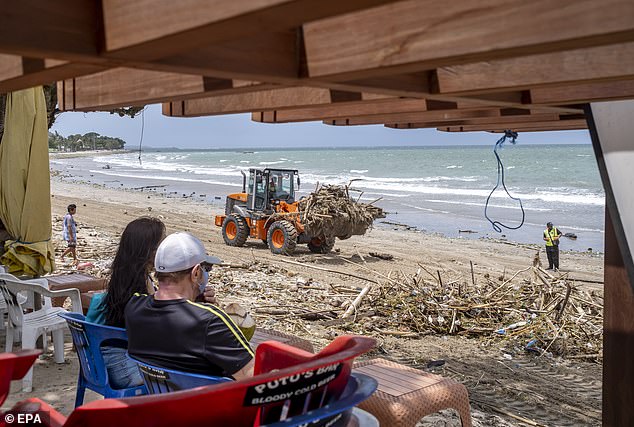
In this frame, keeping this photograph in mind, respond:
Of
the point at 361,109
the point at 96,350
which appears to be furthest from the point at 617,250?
the point at 96,350

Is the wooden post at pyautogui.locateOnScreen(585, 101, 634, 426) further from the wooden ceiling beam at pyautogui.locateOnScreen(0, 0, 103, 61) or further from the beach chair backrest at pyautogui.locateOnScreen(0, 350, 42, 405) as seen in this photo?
the beach chair backrest at pyautogui.locateOnScreen(0, 350, 42, 405)

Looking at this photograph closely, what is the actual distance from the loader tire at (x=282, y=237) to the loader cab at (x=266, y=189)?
0.95 meters

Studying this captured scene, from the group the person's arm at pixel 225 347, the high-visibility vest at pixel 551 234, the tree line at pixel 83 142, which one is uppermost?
the tree line at pixel 83 142

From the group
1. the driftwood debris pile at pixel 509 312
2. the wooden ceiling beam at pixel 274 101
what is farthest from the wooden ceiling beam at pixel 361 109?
the driftwood debris pile at pixel 509 312

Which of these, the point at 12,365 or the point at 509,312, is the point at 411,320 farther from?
the point at 12,365

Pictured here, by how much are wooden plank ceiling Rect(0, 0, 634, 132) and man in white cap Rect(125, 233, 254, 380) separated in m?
0.73

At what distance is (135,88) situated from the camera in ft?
10.3

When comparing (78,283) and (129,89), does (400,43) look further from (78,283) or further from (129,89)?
(78,283)

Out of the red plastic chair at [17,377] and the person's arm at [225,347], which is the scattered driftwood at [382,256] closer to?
the person's arm at [225,347]

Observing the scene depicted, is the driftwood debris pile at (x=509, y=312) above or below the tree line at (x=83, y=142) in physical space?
below

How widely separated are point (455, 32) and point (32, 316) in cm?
460

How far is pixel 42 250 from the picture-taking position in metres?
6.27

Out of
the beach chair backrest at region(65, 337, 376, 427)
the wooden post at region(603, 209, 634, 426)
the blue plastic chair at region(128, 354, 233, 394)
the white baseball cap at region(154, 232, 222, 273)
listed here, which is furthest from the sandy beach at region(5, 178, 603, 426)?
the beach chair backrest at region(65, 337, 376, 427)

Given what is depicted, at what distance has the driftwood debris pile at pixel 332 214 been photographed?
14.8 meters
